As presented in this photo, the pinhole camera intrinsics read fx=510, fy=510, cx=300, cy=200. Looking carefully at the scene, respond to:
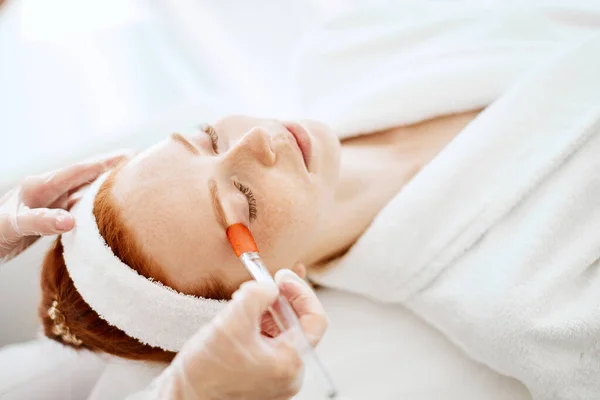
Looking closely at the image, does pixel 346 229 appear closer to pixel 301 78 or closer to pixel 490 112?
pixel 490 112

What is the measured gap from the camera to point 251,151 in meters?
0.93

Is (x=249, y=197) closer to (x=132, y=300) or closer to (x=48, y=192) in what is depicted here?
(x=132, y=300)

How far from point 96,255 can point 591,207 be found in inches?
36.1

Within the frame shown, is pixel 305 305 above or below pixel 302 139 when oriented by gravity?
below

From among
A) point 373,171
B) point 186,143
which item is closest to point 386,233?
point 373,171

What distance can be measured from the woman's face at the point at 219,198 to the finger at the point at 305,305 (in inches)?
5.5

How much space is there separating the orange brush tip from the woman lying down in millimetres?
31

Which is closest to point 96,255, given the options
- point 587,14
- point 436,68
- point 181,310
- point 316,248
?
point 181,310

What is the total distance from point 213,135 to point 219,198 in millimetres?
194

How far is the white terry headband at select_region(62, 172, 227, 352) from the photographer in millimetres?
848

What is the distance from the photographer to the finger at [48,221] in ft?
2.97

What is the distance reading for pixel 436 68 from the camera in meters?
1.29

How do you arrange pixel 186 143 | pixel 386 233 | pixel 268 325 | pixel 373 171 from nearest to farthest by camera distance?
pixel 268 325 < pixel 186 143 < pixel 386 233 < pixel 373 171

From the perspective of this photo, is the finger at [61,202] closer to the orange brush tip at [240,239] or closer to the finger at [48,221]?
the finger at [48,221]
